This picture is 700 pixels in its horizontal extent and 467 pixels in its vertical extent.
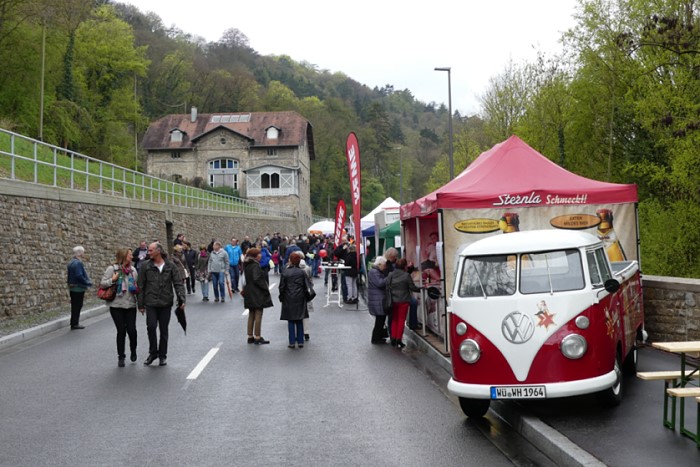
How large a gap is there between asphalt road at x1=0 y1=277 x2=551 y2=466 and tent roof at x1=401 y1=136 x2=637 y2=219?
2.76 metres

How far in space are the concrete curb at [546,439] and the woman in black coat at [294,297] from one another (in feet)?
17.9

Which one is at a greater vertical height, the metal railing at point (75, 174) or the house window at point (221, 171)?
the house window at point (221, 171)

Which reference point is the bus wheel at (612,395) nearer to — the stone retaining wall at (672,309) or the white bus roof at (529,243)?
the white bus roof at (529,243)

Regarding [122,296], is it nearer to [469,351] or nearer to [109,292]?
[109,292]

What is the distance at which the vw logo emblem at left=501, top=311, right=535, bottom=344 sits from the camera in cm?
786

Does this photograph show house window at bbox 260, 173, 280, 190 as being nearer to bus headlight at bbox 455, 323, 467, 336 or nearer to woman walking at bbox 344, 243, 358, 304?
woman walking at bbox 344, 243, 358, 304

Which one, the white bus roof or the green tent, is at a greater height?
the green tent

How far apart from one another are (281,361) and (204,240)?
31899 mm

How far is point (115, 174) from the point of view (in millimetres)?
27953

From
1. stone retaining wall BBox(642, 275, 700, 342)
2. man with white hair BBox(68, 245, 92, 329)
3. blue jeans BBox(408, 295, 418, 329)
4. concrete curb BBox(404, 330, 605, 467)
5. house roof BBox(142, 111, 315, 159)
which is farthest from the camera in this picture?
house roof BBox(142, 111, 315, 159)

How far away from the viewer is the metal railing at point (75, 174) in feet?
59.8

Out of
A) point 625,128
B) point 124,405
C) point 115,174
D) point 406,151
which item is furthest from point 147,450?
point 406,151

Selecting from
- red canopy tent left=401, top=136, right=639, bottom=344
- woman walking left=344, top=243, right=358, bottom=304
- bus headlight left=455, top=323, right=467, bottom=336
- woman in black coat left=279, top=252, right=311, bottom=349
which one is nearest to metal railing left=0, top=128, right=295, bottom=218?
woman in black coat left=279, top=252, right=311, bottom=349

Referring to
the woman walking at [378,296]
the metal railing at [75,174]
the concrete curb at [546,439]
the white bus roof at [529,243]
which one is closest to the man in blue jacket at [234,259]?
the metal railing at [75,174]
